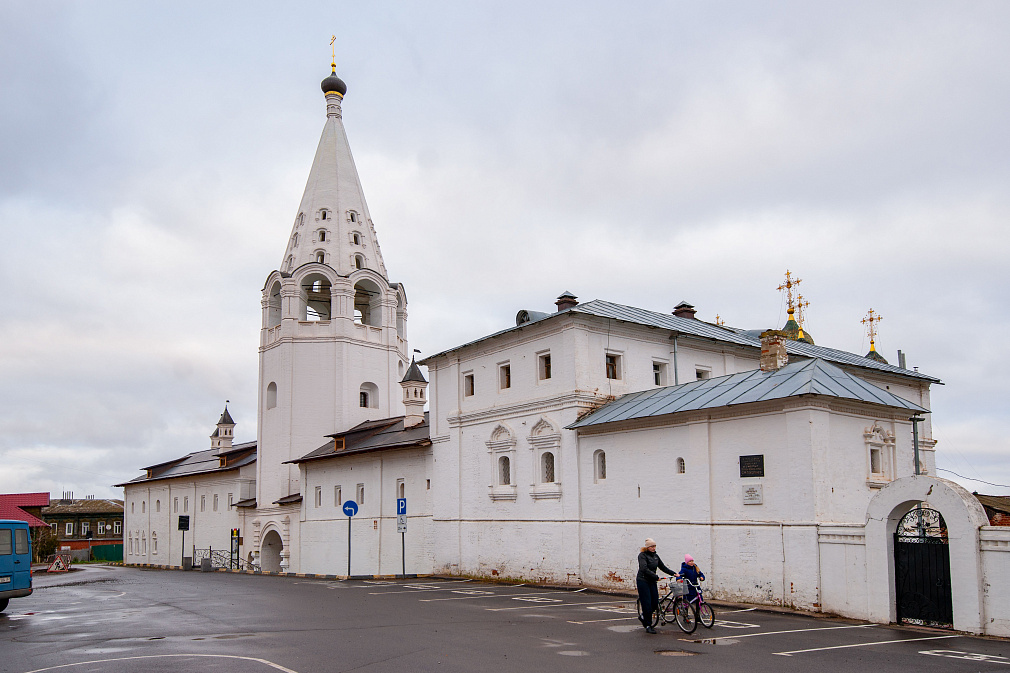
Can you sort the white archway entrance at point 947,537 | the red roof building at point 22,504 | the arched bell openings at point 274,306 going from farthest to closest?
the arched bell openings at point 274,306
the red roof building at point 22,504
the white archway entrance at point 947,537

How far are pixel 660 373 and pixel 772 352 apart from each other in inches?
242

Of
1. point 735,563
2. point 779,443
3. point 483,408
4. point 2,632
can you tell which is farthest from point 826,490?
point 2,632

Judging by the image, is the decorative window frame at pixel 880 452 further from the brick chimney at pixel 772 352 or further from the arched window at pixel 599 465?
the arched window at pixel 599 465

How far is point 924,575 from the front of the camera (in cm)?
1423

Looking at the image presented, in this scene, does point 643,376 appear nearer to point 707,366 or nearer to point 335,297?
point 707,366

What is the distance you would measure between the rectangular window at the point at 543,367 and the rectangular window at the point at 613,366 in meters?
1.90

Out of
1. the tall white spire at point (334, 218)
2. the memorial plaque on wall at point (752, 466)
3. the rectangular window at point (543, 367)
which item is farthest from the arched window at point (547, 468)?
the tall white spire at point (334, 218)

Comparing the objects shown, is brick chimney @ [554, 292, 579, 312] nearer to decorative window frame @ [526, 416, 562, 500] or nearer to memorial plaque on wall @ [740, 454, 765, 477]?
decorative window frame @ [526, 416, 562, 500]

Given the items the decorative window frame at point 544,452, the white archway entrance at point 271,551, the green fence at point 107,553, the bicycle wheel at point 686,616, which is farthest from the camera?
the green fence at point 107,553

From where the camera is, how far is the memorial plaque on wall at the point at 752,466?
17.9m

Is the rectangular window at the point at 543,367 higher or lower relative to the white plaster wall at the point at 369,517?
higher

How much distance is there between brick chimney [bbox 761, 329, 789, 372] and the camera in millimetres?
20438

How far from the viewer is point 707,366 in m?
27.4

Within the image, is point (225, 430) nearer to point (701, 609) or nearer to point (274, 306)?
point (274, 306)
